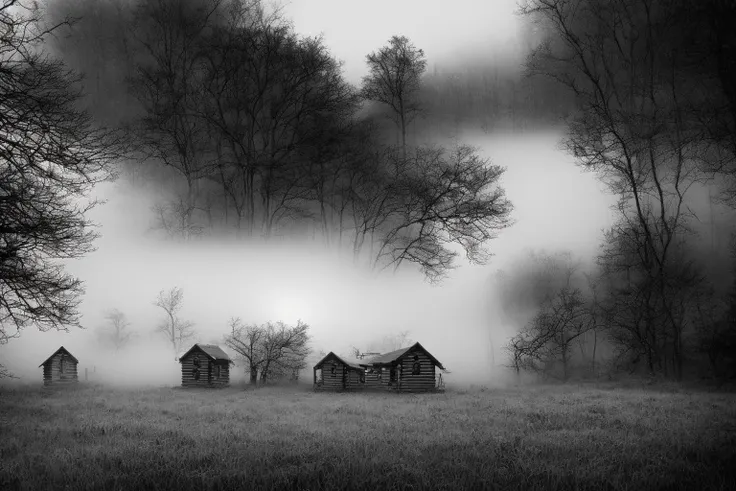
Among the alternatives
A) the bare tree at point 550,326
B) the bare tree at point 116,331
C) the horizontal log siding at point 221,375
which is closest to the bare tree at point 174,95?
the bare tree at point 116,331

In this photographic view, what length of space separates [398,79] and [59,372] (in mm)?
18012

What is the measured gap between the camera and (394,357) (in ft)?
70.4

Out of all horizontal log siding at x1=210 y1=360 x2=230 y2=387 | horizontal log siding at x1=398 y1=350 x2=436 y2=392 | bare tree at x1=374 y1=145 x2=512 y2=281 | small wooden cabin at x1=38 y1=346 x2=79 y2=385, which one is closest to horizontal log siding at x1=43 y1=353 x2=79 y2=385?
small wooden cabin at x1=38 y1=346 x2=79 y2=385

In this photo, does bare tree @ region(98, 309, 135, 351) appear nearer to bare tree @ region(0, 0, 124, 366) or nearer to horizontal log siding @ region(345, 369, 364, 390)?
bare tree @ region(0, 0, 124, 366)

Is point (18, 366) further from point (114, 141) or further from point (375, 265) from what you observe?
point (375, 265)

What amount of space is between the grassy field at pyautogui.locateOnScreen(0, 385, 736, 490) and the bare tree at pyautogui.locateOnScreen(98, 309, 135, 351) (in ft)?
5.78

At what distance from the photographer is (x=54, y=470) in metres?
5.89

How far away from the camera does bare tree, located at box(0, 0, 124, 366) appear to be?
7.14 m

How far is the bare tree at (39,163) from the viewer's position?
23.4 feet

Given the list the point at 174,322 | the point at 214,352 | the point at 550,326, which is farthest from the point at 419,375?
the point at 174,322

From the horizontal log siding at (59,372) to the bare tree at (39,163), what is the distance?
Result: 39.1 ft

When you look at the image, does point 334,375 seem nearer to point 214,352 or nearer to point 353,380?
point 353,380

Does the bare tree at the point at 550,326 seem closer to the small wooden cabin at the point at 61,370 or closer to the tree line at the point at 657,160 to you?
the tree line at the point at 657,160

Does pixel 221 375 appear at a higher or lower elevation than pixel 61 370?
lower
